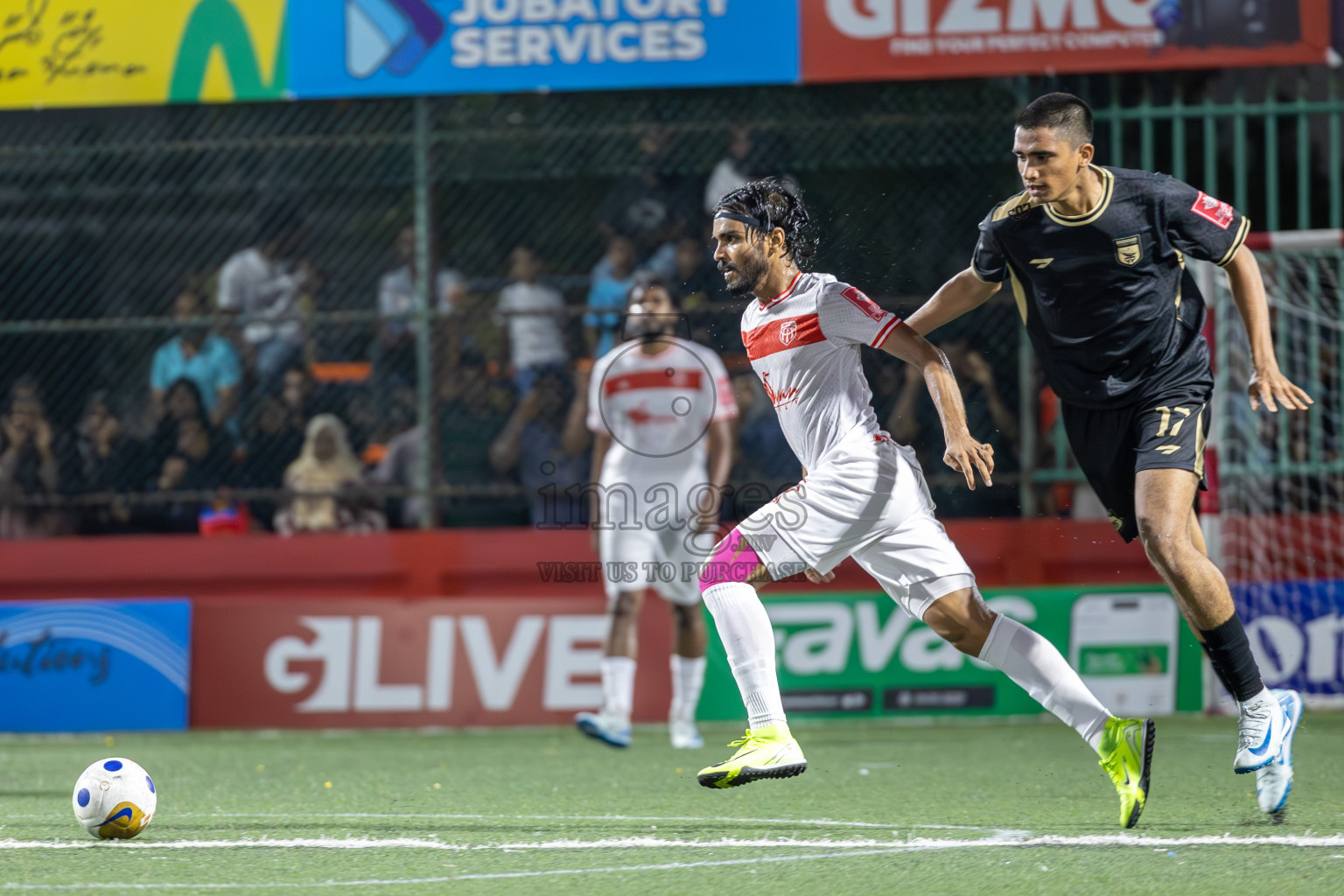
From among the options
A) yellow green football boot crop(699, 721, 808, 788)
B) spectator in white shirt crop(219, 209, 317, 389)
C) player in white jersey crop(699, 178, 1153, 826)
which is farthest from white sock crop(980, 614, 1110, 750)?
spectator in white shirt crop(219, 209, 317, 389)

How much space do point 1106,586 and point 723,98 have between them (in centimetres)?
381

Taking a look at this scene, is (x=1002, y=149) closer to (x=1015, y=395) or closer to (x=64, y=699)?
(x=1015, y=395)

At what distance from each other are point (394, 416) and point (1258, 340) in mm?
6420

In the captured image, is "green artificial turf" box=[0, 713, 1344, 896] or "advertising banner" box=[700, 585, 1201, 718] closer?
"green artificial turf" box=[0, 713, 1344, 896]

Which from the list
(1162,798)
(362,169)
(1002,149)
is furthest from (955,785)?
(362,169)

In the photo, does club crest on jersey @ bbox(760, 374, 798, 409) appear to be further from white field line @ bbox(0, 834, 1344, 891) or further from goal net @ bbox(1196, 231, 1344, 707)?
goal net @ bbox(1196, 231, 1344, 707)

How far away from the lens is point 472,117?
34.9 ft

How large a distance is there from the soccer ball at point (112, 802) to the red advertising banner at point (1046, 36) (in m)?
6.57

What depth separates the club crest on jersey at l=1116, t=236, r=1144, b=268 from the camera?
4.73m

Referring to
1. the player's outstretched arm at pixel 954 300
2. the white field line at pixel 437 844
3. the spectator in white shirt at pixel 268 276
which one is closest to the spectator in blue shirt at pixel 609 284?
the spectator in white shirt at pixel 268 276

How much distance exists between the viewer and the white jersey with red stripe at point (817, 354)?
4746mm

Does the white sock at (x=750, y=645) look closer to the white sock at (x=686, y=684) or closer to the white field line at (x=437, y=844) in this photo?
the white field line at (x=437, y=844)

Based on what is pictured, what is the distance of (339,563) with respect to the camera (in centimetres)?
978

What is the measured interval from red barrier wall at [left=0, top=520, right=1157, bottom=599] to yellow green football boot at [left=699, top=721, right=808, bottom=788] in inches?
192
